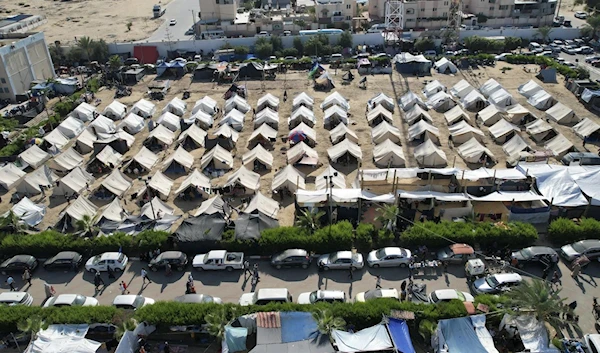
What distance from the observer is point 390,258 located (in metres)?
21.3

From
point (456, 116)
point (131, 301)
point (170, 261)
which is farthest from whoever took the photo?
point (456, 116)

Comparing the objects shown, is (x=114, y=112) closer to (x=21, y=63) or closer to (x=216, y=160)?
(x=216, y=160)

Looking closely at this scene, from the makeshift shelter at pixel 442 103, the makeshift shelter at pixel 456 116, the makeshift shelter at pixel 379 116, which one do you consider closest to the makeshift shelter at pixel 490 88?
the makeshift shelter at pixel 442 103

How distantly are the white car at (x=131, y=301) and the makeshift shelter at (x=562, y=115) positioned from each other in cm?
3177

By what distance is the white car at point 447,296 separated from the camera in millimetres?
18547

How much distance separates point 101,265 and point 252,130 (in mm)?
17018

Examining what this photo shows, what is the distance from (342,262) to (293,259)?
230cm

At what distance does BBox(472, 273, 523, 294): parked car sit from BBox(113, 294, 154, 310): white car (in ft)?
45.9

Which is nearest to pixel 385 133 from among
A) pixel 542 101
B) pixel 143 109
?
pixel 542 101

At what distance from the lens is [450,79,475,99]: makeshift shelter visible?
39938 millimetres

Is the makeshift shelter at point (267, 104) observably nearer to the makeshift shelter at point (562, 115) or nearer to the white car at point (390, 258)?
the white car at point (390, 258)

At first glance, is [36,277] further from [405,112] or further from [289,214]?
[405,112]

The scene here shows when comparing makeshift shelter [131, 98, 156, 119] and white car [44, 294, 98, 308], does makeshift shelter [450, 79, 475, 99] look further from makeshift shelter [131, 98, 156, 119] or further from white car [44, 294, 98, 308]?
white car [44, 294, 98, 308]

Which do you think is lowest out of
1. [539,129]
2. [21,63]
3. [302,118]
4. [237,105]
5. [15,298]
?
[15,298]
